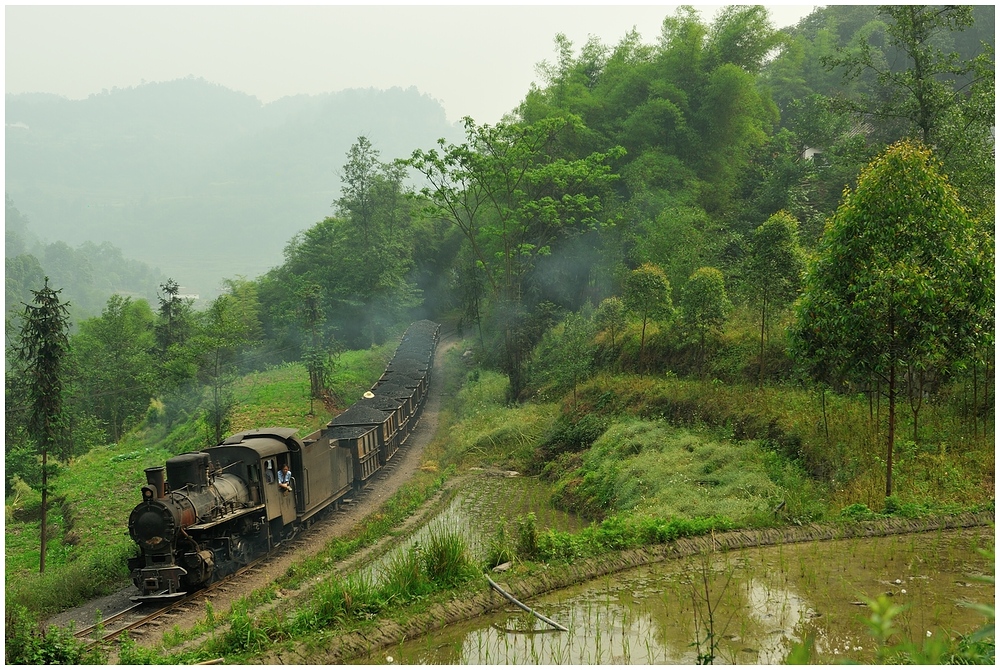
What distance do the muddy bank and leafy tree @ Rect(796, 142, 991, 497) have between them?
3.67 feet

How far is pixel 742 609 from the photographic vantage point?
774cm

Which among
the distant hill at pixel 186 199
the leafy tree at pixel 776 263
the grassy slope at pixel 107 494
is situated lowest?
the grassy slope at pixel 107 494

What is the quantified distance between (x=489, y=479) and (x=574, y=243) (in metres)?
15.5

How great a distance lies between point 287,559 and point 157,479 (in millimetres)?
3244

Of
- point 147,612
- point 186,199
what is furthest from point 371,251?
point 186,199

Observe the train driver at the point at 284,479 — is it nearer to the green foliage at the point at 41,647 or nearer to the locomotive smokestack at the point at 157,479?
the locomotive smokestack at the point at 157,479

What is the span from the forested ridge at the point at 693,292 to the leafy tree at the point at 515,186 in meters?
0.13

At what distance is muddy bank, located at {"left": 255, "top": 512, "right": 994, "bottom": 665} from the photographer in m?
7.28

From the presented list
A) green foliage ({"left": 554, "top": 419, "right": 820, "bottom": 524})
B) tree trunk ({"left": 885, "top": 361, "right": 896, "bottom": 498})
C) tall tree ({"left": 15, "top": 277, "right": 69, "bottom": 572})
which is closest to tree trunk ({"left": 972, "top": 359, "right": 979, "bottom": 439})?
tree trunk ({"left": 885, "top": 361, "right": 896, "bottom": 498})

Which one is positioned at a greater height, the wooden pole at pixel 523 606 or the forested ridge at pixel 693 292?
the forested ridge at pixel 693 292

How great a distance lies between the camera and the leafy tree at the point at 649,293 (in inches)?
Answer: 792

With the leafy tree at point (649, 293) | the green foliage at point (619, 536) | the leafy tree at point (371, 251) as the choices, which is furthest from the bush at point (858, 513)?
the leafy tree at point (371, 251)

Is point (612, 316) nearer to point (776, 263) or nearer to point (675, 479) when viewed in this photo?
point (776, 263)

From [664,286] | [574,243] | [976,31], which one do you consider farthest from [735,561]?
[976,31]
